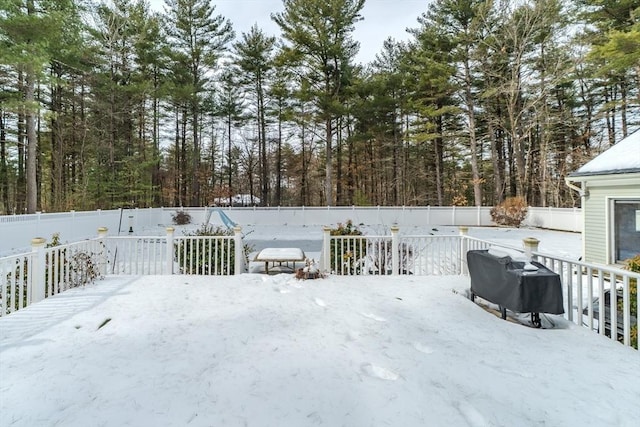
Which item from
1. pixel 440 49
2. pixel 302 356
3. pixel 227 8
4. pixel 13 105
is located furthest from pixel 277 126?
pixel 302 356

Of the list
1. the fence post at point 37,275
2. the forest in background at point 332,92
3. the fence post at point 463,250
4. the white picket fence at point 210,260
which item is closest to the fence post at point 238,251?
the white picket fence at point 210,260

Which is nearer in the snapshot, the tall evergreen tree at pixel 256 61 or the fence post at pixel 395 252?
the fence post at pixel 395 252

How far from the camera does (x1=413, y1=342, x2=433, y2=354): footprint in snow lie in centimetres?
273

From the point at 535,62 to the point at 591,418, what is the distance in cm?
1776

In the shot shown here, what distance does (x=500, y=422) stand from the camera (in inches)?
71.9

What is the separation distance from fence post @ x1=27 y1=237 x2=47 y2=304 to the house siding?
982cm

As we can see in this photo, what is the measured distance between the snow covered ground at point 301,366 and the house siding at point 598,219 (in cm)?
441

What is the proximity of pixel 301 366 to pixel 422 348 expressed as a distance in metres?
1.13

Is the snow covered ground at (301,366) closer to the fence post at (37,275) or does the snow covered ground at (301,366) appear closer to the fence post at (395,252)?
the fence post at (37,275)

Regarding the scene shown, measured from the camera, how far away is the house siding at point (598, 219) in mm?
6293

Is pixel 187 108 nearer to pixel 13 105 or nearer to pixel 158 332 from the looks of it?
pixel 13 105

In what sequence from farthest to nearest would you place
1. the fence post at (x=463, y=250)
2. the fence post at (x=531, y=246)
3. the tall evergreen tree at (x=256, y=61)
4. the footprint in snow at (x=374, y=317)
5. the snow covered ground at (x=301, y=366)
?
the tall evergreen tree at (x=256, y=61)
the fence post at (x=463, y=250)
the fence post at (x=531, y=246)
the footprint in snow at (x=374, y=317)
the snow covered ground at (x=301, y=366)

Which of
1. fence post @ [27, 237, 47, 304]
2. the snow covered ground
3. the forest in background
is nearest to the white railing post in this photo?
the snow covered ground

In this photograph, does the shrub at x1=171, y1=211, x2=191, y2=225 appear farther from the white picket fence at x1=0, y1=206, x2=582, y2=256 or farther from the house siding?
the house siding
